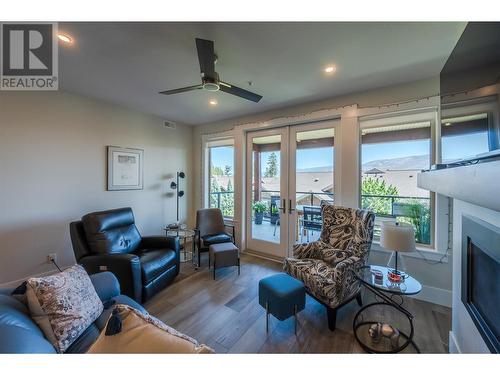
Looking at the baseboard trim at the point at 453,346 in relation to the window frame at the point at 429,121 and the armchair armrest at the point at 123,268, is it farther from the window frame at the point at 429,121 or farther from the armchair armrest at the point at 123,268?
the armchair armrest at the point at 123,268

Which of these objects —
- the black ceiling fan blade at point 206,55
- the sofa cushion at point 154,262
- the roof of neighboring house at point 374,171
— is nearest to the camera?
the black ceiling fan blade at point 206,55

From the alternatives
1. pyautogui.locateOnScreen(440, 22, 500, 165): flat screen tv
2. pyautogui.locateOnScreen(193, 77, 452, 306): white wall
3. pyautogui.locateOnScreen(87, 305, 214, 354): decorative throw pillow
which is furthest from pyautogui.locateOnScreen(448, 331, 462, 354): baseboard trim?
pyautogui.locateOnScreen(87, 305, 214, 354): decorative throw pillow

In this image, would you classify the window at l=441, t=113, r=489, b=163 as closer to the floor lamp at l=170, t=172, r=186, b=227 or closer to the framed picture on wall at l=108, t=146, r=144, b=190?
the floor lamp at l=170, t=172, r=186, b=227

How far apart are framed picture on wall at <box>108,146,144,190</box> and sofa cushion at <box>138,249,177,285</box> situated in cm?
138

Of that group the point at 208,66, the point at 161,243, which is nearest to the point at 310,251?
the point at 161,243

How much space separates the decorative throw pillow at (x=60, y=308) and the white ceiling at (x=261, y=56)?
1.90 meters

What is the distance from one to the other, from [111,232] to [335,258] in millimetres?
2748

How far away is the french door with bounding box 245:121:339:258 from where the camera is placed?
3269mm

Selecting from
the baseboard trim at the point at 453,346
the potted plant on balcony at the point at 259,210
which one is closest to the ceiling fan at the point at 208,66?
the potted plant on balcony at the point at 259,210

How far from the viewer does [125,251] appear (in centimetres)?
263

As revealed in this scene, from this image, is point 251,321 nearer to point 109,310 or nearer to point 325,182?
point 109,310

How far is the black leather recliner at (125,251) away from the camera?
2166 mm
